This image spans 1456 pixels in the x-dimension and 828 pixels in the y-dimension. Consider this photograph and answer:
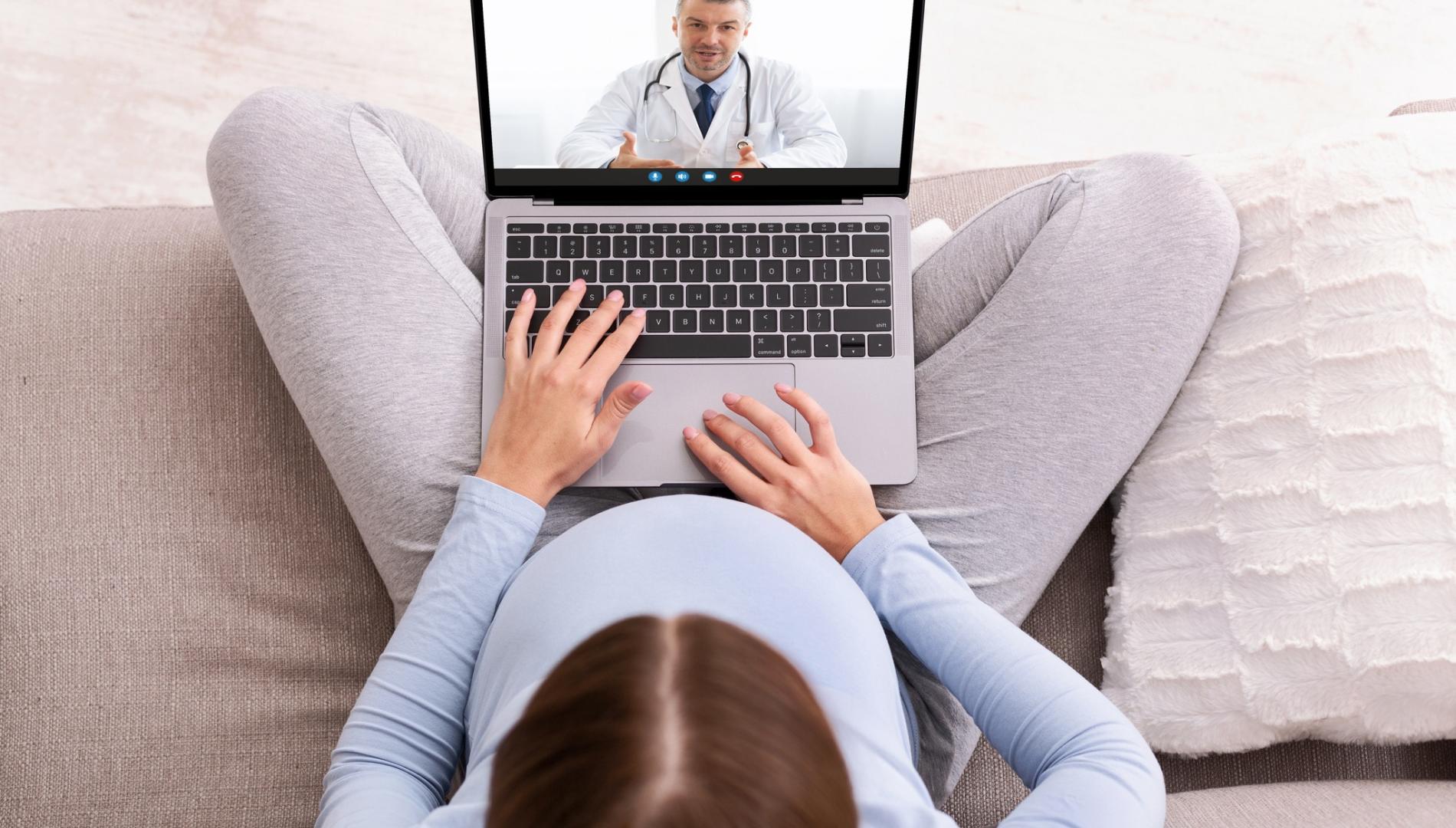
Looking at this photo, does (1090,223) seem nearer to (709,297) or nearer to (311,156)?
(709,297)

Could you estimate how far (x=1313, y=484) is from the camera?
848 millimetres

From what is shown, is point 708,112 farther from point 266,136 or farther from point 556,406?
point 266,136

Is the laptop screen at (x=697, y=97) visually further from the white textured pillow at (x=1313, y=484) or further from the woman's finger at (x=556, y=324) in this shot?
the white textured pillow at (x=1313, y=484)

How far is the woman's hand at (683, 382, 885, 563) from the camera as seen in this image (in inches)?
33.9

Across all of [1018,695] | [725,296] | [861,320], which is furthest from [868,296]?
[1018,695]

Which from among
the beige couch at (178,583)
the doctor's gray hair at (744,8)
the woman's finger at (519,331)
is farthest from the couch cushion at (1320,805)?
the doctor's gray hair at (744,8)

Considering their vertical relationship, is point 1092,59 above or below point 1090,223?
above

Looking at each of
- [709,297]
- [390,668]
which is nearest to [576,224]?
[709,297]

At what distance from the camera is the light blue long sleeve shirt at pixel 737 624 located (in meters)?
0.63

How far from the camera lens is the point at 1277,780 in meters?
0.96

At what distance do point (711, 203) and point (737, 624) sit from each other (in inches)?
19.1

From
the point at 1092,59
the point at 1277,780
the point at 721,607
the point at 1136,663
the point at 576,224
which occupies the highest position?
the point at 1092,59

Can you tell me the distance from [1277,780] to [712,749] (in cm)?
75

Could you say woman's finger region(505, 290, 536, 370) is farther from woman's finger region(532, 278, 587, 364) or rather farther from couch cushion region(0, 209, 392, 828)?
couch cushion region(0, 209, 392, 828)
